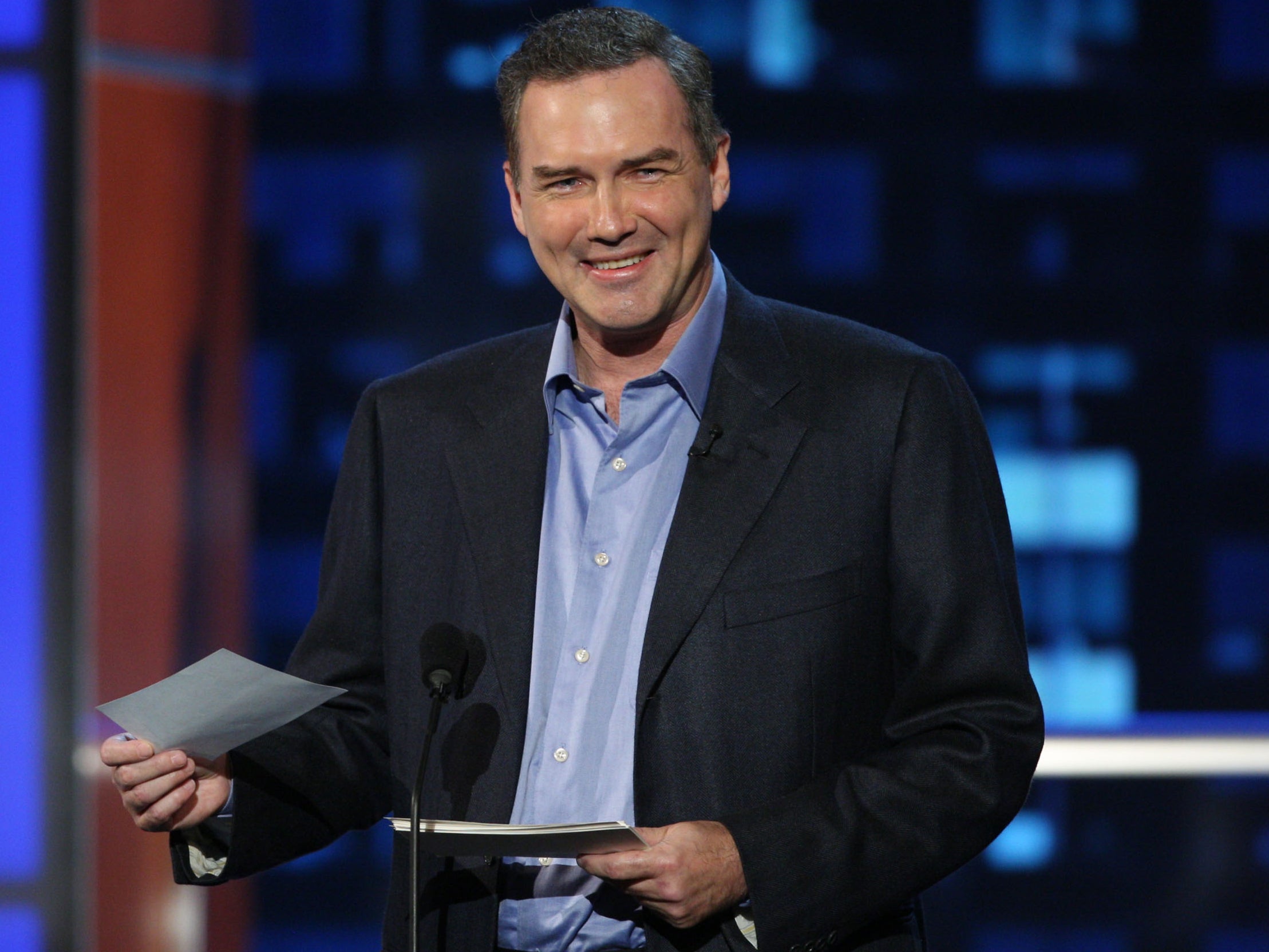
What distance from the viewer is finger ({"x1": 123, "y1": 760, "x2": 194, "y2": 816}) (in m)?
1.48

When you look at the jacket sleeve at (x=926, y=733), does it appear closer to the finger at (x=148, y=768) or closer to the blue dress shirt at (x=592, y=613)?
the blue dress shirt at (x=592, y=613)

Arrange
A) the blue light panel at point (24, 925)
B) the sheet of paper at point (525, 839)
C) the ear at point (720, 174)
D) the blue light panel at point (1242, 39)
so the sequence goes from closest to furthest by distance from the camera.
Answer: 1. the sheet of paper at point (525, 839)
2. the ear at point (720, 174)
3. the blue light panel at point (1242, 39)
4. the blue light panel at point (24, 925)

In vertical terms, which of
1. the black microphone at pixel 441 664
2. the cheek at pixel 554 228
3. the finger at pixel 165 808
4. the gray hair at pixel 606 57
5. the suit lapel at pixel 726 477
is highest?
the gray hair at pixel 606 57

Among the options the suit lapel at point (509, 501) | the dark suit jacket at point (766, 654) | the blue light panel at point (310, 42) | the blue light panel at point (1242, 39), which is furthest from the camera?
the blue light panel at point (310, 42)

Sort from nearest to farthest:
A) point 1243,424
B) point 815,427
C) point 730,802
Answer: point 730,802, point 815,427, point 1243,424

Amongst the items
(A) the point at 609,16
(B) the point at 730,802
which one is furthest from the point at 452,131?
(B) the point at 730,802

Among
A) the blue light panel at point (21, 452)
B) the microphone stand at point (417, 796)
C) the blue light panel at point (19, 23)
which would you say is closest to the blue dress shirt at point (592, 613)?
the microphone stand at point (417, 796)

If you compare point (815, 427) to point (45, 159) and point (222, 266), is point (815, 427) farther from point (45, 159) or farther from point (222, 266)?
point (45, 159)

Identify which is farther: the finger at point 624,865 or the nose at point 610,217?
the nose at point 610,217

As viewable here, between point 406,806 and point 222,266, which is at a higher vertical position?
point 222,266

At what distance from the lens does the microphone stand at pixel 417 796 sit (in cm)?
126

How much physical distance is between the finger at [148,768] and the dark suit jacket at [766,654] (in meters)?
0.11

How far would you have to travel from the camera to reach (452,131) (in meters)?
3.29

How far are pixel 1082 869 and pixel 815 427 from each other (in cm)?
212
